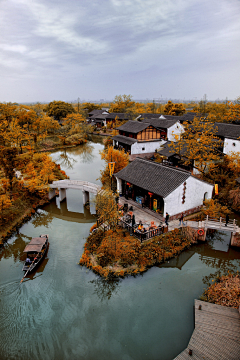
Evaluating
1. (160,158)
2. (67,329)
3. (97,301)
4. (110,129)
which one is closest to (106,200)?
(97,301)

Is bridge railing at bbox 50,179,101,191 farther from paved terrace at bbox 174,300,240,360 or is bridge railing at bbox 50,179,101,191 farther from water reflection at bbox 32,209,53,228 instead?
paved terrace at bbox 174,300,240,360

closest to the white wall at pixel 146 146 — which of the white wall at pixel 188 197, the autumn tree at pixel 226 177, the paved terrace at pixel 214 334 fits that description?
the autumn tree at pixel 226 177

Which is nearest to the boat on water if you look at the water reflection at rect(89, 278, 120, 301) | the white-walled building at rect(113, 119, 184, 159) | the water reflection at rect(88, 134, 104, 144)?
the water reflection at rect(89, 278, 120, 301)

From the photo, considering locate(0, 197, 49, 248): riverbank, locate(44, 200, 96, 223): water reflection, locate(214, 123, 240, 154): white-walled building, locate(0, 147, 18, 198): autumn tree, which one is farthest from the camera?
locate(214, 123, 240, 154): white-walled building

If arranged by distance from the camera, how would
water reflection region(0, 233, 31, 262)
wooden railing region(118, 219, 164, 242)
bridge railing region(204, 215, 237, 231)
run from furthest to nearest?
water reflection region(0, 233, 31, 262), bridge railing region(204, 215, 237, 231), wooden railing region(118, 219, 164, 242)

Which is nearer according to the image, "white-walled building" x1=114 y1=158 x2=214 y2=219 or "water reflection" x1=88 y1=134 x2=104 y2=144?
"white-walled building" x1=114 y1=158 x2=214 y2=219

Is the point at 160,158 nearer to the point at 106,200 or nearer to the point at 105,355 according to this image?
the point at 106,200

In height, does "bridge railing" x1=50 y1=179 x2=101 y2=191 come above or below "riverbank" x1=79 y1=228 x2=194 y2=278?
above

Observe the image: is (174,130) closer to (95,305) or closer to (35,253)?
(35,253)
